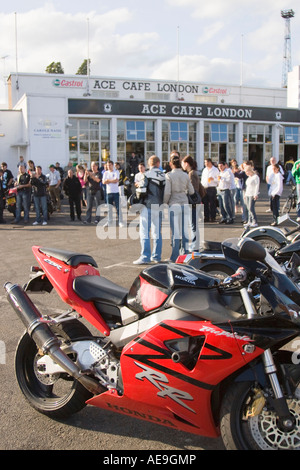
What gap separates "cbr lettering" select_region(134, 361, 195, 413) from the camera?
107 inches

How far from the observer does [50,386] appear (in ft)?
11.9

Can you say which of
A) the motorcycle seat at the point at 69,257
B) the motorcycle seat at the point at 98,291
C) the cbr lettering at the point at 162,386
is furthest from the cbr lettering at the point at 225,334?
the motorcycle seat at the point at 69,257

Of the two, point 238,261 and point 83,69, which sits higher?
point 83,69

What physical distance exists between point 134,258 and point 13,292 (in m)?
5.81

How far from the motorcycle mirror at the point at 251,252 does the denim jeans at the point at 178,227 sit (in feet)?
19.7

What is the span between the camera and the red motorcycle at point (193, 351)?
255 cm

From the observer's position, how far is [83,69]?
70812mm

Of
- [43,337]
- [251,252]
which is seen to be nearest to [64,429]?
[43,337]

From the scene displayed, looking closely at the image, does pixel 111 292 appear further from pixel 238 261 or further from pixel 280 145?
pixel 280 145

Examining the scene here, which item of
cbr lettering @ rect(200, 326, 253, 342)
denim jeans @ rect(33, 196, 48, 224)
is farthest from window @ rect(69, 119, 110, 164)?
cbr lettering @ rect(200, 326, 253, 342)

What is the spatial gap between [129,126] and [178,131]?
3.70m

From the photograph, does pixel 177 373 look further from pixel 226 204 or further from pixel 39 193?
pixel 39 193

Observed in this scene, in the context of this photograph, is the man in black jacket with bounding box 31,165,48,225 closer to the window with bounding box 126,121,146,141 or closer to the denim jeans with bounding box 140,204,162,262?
the denim jeans with bounding box 140,204,162,262
